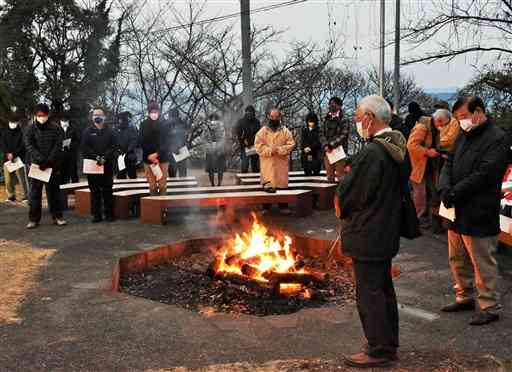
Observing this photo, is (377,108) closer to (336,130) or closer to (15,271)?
(15,271)

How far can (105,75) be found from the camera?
20906mm

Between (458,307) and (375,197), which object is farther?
(458,307)

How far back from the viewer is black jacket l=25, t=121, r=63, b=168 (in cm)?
884

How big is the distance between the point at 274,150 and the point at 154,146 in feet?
7.10

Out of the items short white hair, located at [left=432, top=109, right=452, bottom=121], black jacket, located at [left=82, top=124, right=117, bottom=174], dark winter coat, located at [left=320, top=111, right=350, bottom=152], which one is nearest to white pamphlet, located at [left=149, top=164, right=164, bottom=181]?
black jacket, located at [left=82, top=124, right=117, bottom=174]

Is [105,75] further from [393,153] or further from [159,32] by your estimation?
[393,153]

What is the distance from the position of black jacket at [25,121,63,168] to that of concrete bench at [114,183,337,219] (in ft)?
4.49

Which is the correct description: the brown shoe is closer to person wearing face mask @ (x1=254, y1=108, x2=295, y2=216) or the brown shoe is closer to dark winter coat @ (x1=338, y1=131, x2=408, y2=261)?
dark winter coat @ (x1=338, y1=131, x2=408, y2=261)

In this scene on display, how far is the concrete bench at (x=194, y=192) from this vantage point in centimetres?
984

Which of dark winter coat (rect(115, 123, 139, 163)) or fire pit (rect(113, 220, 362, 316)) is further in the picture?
dark winter coat (rect(115, 123, 139, 163))

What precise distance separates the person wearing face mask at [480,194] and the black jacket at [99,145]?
20.6 ft

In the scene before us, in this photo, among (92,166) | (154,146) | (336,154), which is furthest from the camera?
(336,154)

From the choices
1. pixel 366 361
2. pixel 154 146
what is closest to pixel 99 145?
pixel 154 146

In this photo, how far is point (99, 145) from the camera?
938 cm
